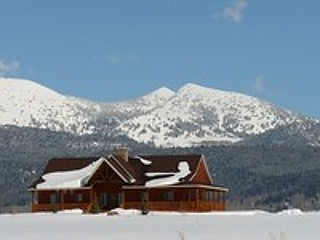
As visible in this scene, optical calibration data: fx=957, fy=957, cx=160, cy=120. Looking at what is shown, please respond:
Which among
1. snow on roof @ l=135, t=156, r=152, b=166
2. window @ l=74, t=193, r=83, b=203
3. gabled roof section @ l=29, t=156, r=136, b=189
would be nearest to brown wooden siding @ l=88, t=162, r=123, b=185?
gabled roof section @ l=29, t=156, r=136, b=189

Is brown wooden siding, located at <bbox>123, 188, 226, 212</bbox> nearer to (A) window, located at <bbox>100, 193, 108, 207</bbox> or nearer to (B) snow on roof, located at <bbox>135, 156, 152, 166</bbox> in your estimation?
(A) window, located at <bbox>100, 193, 108, 207</bbox>

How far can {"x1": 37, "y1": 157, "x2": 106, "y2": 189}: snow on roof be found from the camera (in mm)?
80875

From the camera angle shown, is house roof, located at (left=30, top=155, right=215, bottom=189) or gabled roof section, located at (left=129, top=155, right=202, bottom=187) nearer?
gabled roof section, located at (left=129, top=155, right=202, bottom=187)

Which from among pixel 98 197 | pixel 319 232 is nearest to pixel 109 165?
pixel 98 197

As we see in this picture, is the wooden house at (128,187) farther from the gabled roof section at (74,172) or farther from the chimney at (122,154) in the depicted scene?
the chimney at (122,154)

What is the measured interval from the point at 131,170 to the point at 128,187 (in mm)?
2711

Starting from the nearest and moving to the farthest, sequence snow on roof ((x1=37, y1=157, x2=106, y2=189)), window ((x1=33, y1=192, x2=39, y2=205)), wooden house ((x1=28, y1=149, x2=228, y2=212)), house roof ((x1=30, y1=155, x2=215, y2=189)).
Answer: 1. wooden house ((x1=28, y1=149, x2=228, y2=212))
2. house roof ((x1=30, y1=155, x2=215, y2=189))
3. snow on roof ((x1=37, y1=157, x2=106, y2=189))
4. window ((x1=33, y1=192, x2=39, y2=205))

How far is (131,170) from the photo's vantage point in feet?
270

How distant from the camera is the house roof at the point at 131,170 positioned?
80500 millimetres

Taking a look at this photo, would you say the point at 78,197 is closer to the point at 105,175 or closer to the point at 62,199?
the point at 62,199

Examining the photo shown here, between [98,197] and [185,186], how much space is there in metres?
7.36

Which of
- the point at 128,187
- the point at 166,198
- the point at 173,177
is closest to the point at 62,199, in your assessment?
the point at 128,187

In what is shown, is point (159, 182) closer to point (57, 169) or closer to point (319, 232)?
point (57, 169)

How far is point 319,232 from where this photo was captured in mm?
30266
